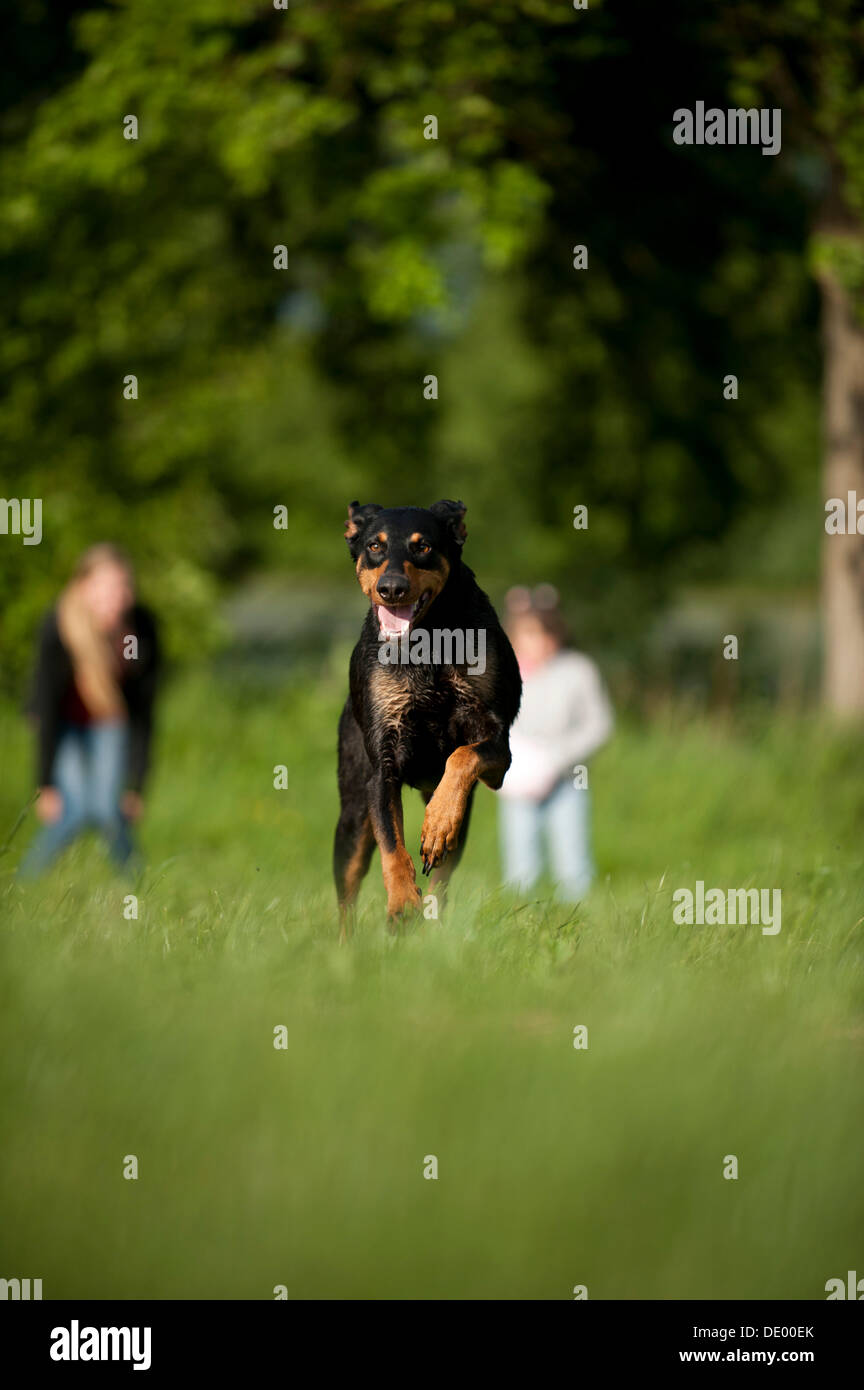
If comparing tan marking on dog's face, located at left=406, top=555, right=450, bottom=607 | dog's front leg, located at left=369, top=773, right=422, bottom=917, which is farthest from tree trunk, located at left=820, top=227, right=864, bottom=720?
tan marking on dog's face, located at left=406, top=555, right=450, bottom=607

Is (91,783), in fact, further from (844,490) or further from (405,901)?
(844,490)

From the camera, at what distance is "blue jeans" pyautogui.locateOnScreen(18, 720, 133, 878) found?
30.1 ft

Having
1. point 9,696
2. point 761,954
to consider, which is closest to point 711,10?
point 9,696

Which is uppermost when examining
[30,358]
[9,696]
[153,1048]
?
[30,358]

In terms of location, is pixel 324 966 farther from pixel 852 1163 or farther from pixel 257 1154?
pixel 852 1163

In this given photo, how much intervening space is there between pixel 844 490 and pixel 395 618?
511 inches

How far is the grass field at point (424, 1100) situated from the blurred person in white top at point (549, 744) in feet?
12.2

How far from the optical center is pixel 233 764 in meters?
13.5

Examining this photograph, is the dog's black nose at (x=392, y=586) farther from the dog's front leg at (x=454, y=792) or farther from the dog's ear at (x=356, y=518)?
the dog's front leg at (x=454, y=792)

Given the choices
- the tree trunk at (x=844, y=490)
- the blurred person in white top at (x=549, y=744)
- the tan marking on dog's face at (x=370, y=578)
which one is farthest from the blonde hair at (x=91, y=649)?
the tree trunk at (x=844, y=490)

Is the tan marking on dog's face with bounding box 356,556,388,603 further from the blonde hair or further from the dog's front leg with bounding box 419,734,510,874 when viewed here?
the blonde hair

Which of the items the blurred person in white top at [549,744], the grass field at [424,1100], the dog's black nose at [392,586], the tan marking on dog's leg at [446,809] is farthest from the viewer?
the blurred person in white top at [549,744]

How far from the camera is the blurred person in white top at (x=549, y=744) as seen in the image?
895 cm

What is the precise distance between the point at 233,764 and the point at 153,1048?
1006 cm
